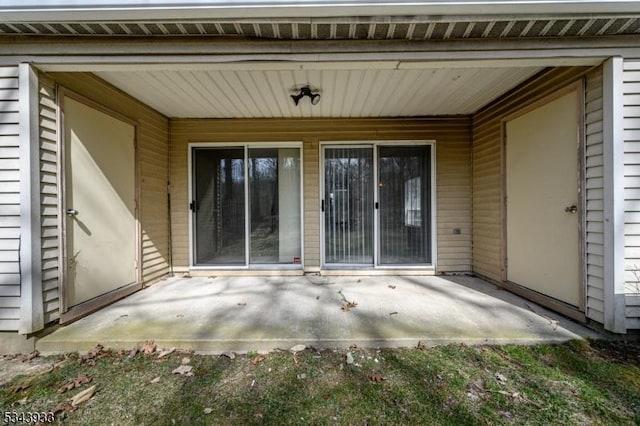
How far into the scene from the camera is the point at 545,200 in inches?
121

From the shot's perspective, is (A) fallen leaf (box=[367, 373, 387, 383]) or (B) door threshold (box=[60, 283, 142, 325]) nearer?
(A) fallen leaf (box=[367, 373, 387, 383])

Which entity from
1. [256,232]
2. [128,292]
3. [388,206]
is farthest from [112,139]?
[388,206]

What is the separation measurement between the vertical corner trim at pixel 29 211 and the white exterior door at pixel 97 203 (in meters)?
0.30

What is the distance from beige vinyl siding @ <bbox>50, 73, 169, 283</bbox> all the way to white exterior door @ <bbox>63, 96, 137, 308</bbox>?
159 mm

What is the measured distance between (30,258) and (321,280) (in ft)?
10.1

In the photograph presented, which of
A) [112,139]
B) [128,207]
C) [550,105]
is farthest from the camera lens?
[128,207]

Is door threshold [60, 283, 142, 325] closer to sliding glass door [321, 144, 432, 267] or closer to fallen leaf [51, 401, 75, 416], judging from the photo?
fallen leaf [51, 401, 75, 416]

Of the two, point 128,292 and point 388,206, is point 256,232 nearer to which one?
point 128,292

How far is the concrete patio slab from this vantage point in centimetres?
234

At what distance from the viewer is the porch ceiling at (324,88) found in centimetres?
293

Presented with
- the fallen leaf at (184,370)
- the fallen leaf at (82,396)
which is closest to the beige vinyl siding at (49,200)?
the fallen leaf at (82,396)

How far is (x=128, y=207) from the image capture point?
356 centimetres

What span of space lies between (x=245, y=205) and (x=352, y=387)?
126 inches

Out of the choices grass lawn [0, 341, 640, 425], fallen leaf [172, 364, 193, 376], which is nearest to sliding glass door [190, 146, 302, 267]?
grass lawn [0, 341, 640, 425]
